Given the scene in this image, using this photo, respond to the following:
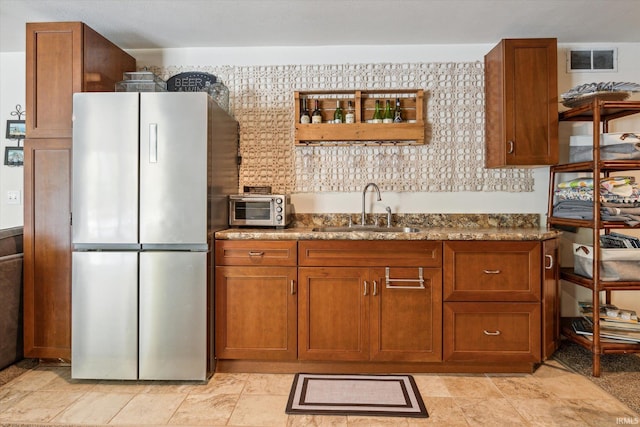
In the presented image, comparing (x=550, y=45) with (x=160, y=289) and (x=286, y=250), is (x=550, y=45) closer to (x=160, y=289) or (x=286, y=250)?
(x=286, y=250)

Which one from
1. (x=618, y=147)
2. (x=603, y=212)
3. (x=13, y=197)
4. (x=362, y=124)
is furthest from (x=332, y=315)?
(x=13, y=197)

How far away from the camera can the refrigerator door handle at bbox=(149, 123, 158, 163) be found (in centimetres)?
231

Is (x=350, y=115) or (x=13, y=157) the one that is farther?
(x=13, y=157)

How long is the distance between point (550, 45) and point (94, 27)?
3.29 metres

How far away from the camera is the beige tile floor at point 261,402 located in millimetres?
1950

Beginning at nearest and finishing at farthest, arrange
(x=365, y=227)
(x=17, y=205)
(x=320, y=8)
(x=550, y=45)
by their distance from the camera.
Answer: (x=320, y=8)
(x=550, y=45)
(x=365, y=227)
(x=17, y=205)

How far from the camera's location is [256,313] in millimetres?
2441

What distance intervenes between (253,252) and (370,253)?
2.43 feet

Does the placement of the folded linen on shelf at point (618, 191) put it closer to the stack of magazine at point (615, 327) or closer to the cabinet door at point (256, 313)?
the stack of magazine at point (615, 327)

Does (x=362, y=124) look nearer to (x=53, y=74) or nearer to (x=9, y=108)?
(x=53, y=74)

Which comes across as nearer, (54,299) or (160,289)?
(160,289)

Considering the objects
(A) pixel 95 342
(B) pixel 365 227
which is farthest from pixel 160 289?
(B) pixel 365 227

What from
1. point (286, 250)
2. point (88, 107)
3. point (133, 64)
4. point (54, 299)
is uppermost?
point (133, 64)

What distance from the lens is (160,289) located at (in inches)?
91.4
